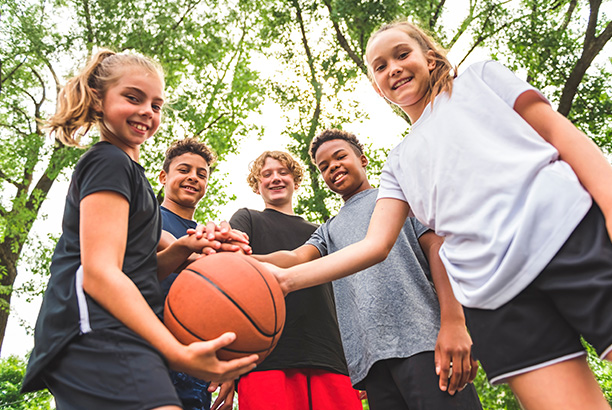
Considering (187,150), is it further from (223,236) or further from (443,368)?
(443,368)

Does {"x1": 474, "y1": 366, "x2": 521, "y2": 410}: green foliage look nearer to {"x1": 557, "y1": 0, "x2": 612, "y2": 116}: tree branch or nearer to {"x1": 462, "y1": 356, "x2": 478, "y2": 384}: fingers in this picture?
{"x1": 557, "y1": 0, "x2": 612, "y2": 116}: tree branch

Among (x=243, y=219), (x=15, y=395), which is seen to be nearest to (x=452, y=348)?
(x=243, y=219)

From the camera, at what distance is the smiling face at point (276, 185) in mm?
4504

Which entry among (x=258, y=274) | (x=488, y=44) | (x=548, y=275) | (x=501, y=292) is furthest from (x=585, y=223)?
(x=488, y=44)

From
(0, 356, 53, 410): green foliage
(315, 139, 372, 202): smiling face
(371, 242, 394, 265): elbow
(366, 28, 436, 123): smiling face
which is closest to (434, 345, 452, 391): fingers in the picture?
(371, 242, 394, 265): elbow

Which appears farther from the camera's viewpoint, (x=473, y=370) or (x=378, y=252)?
(x=473, y=370)

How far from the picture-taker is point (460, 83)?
2.23 m

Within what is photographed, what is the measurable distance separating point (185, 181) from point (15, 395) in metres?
11.6

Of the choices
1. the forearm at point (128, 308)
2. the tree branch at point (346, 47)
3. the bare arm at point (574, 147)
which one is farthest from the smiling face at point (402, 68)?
the tree branch at point (346, 47)

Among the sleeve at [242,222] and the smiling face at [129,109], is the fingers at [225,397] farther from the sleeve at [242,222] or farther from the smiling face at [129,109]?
the smiling face at [129,109]

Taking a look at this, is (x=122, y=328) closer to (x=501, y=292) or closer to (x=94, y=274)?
(x=94, y=274)

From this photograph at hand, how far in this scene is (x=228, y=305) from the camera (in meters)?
2.05

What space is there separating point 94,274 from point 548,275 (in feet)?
5.57

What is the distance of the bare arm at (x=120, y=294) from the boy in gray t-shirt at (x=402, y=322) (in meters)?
1.17
